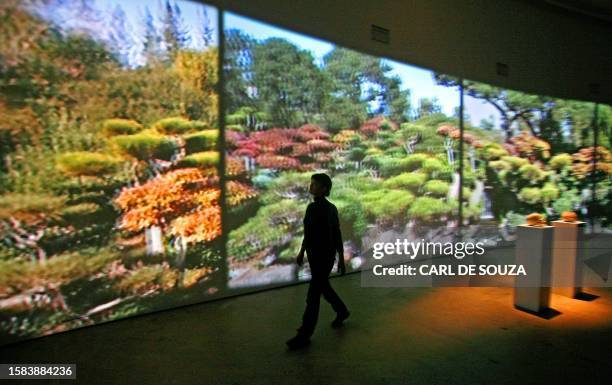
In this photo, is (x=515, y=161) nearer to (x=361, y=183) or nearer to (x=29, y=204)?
(x=361, y=183)

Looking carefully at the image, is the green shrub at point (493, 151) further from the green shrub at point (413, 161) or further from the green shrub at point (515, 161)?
the green shrub at point (413, 161)

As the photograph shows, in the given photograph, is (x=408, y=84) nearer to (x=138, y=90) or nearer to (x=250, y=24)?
(x=250, y=24)

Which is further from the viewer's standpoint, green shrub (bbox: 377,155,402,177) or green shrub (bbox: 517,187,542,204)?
green shrub (bbox: 517,187,542,204)

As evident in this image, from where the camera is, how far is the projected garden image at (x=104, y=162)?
2.82m

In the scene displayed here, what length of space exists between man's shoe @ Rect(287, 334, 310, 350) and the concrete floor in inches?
1.9

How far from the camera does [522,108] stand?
625 centimetres

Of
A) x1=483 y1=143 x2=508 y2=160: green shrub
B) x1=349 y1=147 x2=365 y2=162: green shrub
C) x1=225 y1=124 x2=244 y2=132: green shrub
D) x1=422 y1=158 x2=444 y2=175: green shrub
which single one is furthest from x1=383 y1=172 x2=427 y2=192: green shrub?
x1=225 y1=124 x2=244 y2=132: green shrub

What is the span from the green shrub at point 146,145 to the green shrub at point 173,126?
69 millimetres

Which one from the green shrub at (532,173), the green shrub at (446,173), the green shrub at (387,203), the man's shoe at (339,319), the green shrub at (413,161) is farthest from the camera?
the green shrub at (532,173)

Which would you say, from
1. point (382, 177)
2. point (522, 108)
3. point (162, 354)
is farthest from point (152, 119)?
point (522, 108)

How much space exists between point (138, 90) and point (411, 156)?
366 cm

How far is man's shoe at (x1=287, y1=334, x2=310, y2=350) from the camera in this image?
2.71 metres

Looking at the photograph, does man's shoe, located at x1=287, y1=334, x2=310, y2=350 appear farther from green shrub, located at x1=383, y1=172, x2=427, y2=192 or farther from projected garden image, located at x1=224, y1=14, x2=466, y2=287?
green shrub, located at x1=383, y1=172, x2=427, y2=192

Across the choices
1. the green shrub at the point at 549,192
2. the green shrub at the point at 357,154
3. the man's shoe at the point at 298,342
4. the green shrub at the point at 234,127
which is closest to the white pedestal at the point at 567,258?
the green shrub at the point at 357,154
